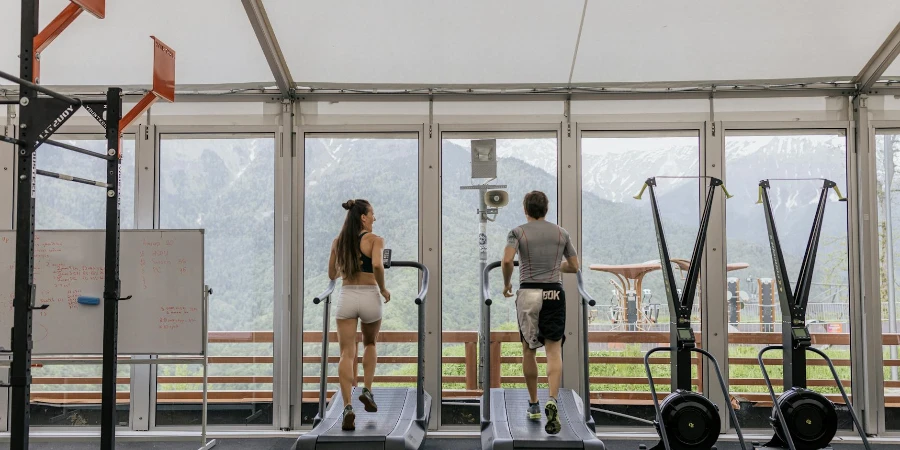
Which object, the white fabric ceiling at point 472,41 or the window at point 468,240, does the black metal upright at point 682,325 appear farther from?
the white fabric ceiling at point 472,41

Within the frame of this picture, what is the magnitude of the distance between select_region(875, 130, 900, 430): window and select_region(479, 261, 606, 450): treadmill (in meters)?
2.42

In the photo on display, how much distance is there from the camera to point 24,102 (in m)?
2.55

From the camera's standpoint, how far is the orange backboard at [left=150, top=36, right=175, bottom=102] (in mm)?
3816

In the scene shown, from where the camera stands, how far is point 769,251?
4887 millimetres

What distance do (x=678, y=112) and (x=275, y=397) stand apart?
12.7 feet

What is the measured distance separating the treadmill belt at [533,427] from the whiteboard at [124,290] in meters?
2.20

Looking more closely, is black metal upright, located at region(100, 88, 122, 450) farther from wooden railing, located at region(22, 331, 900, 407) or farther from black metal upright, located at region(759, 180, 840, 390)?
black metal upright, located at region(759, 180, 840, 390)

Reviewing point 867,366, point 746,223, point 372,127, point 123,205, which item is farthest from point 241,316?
point 867,366

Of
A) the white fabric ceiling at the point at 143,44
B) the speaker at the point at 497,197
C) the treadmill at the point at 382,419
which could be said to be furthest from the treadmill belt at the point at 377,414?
the white fabric ceiling at the point at 143,44

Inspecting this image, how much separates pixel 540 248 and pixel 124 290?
2.87 m

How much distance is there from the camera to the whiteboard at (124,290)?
4.29m

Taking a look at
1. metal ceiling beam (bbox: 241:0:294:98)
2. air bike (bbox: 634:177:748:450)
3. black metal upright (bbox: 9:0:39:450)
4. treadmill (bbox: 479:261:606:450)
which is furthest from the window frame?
air bike (bbox: 634:177:748:450)

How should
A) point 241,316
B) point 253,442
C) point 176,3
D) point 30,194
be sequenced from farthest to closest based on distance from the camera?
point 241,316 < point 253,442 < point 176,3 < point 30,194

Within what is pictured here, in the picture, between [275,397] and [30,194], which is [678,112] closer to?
[275,397]
